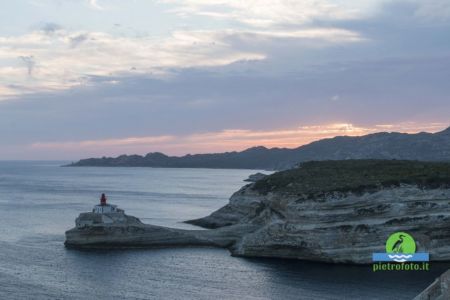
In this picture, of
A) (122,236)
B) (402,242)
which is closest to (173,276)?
(122,236)

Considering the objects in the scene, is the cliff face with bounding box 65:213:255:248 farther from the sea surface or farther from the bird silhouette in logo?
the bird silhouette in logo

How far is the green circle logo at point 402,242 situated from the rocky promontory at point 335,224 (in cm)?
52

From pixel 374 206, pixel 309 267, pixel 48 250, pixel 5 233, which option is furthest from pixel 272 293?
pixel 5 233

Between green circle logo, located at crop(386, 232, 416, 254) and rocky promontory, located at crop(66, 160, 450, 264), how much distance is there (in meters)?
0.52

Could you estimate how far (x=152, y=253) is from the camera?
68312 millimetres

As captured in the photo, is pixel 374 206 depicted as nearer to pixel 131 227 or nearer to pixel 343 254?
pixel 343 254

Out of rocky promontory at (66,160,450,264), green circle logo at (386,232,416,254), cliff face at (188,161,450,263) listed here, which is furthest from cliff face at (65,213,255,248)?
green circle logo at (386,232,416,254)

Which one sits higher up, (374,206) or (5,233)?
(374,206)

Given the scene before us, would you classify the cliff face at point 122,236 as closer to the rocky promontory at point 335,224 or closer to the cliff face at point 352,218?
the rocky promontory at point 335,224

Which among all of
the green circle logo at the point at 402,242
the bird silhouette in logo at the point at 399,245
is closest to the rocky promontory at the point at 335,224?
the green circle logo at the point at 402,242

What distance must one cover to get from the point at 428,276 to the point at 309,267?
1152cm

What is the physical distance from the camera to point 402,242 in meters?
63.4

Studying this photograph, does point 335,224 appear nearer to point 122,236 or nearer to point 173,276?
point 173,276

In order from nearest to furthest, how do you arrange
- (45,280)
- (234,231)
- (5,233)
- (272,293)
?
(272,293) → (45,280) → (234,231) → (5,233)
